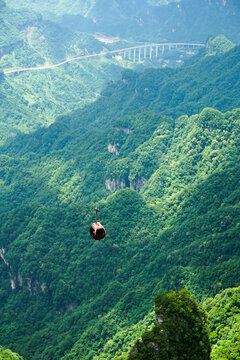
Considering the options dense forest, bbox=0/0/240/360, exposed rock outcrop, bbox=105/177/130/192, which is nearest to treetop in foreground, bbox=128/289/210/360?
dense forest, bbox=0/0/240/360

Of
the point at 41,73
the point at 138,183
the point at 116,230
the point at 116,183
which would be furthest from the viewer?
the point at 41,73

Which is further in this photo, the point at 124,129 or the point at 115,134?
the point at 124,129

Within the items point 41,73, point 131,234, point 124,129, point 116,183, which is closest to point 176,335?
point 131,234

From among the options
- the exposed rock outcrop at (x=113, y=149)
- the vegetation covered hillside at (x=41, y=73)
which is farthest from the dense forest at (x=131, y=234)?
the vegetation covered hillside at (x=41, y=73)

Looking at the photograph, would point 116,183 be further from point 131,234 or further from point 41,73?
point 41,73

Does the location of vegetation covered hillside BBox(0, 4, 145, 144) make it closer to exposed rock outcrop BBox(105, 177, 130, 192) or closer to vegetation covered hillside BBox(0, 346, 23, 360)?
exposed rock outcrop BBox(105, 177, 130, 192)

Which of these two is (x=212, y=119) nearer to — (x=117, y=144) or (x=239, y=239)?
(x=117, y=144)

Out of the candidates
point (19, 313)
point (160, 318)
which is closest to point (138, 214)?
point (19, 313)

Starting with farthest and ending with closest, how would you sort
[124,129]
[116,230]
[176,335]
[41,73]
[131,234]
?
[41,73]
[124,129]
[131,234]
[116,230]
[176,335]
